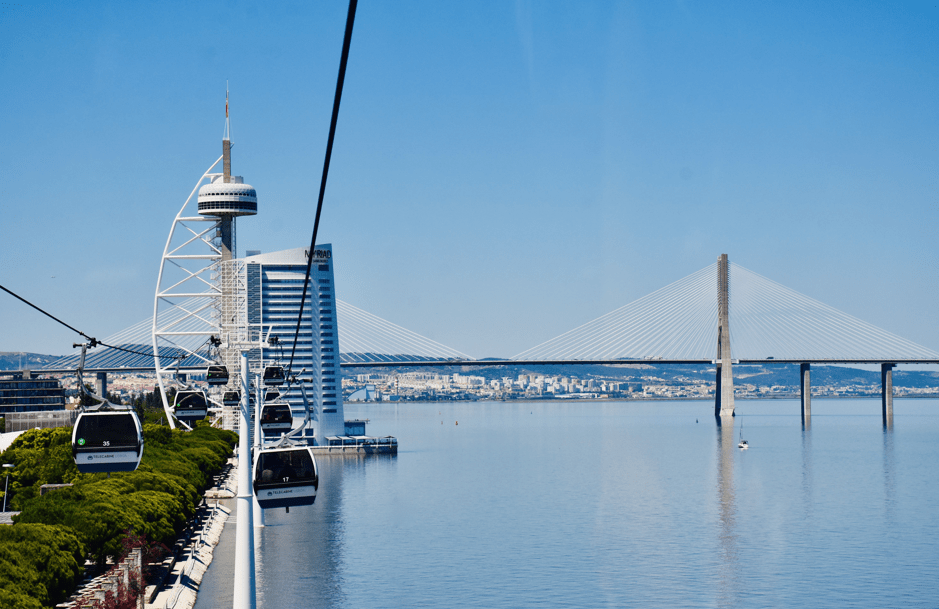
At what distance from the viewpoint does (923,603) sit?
35.8 m

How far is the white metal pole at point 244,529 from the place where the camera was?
2033 cm

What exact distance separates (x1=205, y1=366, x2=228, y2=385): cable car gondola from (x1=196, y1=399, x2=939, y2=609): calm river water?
8.25m

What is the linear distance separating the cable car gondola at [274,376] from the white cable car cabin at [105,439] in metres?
6.96

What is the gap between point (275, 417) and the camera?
31.8m

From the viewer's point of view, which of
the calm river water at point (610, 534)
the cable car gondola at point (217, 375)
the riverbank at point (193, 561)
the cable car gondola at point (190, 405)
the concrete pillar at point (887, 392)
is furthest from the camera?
the concrete pillar at point (887, 392)

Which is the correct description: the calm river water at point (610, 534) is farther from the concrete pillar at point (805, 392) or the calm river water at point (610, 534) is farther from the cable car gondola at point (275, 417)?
the concrete pillar at point (805, 392)

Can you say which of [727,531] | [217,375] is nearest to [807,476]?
[727,531]

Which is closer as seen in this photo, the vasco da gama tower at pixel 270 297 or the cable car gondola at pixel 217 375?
the cable car gondola at pixel 217 375

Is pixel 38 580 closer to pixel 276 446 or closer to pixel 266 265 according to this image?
pixel 276 446

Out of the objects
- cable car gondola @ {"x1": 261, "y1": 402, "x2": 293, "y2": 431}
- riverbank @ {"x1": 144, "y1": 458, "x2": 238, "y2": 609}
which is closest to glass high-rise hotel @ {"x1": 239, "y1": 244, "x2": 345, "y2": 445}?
riverbank @ {"x1": 144, "y1": 458, "x2": 238, "y2": 609}

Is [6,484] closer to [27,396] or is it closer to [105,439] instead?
[105,439]

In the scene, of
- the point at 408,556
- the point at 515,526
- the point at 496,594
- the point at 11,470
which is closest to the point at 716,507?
the point at 515,526

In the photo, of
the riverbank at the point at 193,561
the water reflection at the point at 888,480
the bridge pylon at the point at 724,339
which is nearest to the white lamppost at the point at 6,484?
the riverbank at the point at 193,561

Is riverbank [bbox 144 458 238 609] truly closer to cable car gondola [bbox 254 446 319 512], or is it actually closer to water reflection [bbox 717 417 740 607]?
cable car gondola [bbox 254 446 319 512]
